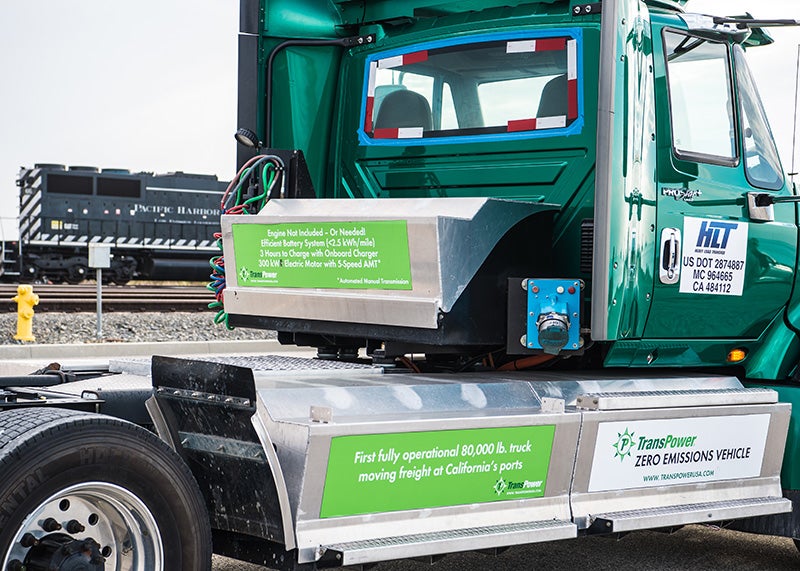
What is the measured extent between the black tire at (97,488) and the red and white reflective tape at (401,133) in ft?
7.90

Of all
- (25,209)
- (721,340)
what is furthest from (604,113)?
(25,209)

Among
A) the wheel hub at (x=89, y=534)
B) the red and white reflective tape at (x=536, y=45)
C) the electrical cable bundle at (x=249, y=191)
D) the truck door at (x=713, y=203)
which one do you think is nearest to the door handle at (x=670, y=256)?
the truck door at (x=713, y=203)

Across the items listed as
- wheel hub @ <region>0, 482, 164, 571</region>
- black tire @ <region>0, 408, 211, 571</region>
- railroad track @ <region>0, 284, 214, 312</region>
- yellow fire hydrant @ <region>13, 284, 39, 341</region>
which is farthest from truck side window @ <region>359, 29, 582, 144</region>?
railroad track @ <region>0, 284, 214, 312</region>

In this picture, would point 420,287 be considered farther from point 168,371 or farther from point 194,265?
point 194,265

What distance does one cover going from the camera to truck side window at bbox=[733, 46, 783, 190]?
5.10m

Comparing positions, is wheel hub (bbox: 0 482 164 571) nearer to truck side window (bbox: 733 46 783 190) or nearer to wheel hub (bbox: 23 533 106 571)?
wheel hub (bbox: 23 533 106 571)

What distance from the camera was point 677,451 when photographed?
4590 millimetres

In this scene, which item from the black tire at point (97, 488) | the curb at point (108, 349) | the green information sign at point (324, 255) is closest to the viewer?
the black tire at point (97, 488)

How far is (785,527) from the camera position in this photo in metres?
4.98

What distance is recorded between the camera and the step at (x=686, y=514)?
14.0 ft

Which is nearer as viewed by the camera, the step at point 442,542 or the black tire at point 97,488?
the black tire at point 97,488

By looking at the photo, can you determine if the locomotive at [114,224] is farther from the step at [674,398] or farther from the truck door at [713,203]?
the step at [674,398]

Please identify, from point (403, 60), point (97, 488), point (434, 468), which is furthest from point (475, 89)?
point (97, 488)

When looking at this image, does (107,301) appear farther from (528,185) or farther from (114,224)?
(528,185)
